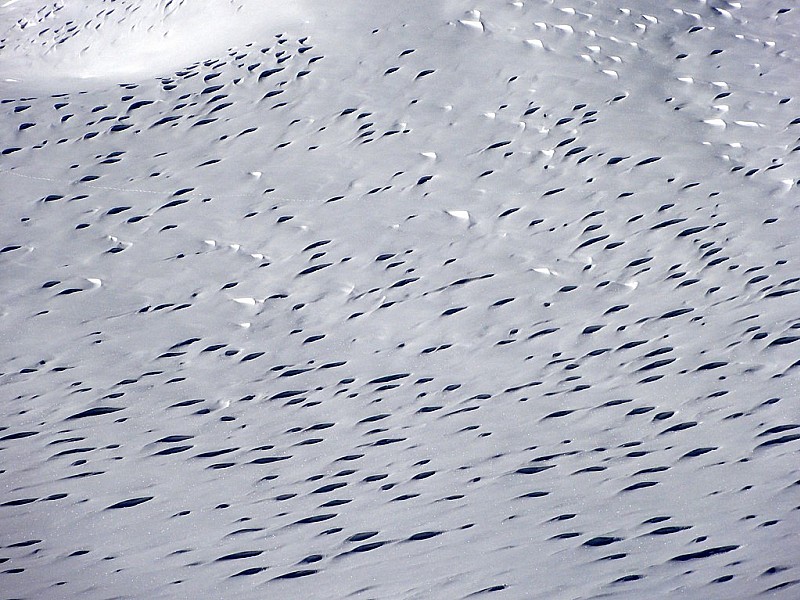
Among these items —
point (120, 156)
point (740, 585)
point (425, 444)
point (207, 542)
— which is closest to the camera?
point (740, 585)

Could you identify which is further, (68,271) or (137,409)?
(68,271)

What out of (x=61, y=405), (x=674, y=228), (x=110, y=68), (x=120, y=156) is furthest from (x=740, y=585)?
(x=110, y=68)

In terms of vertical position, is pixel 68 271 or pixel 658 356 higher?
pixel 68 271

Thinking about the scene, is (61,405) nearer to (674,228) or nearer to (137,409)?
(137,409)

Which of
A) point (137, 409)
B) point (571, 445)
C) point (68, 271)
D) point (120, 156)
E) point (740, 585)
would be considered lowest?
point (740, 585)

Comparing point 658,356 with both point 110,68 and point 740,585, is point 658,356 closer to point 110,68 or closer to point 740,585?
point 740,585

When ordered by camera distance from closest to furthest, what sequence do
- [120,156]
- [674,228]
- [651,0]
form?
[674,228]
[120,156]
[651,0]

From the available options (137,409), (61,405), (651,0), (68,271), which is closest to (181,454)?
(137,409)
